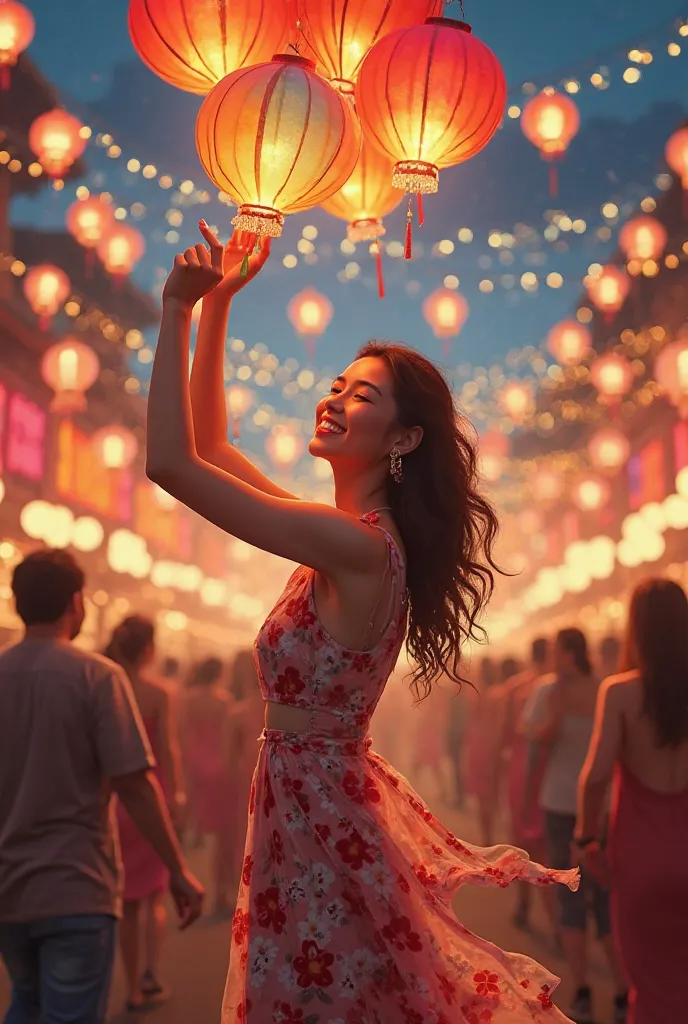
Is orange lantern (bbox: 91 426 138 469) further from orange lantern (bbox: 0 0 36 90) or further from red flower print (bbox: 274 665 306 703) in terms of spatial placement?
red flower print (bbox: 274 665 306 703)

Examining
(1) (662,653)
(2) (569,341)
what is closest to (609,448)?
(2) (569,341)

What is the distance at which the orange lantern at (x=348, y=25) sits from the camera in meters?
3.47

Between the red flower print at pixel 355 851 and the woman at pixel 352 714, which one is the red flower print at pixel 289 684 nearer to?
the woman at pixel 352 714

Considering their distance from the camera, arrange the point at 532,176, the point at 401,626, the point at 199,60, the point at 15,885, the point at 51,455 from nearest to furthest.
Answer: the point at 401,626 → the point at 15,885 → the point at 199,60 → the point at 51,455 → the point at 532,176

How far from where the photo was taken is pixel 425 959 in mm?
2264

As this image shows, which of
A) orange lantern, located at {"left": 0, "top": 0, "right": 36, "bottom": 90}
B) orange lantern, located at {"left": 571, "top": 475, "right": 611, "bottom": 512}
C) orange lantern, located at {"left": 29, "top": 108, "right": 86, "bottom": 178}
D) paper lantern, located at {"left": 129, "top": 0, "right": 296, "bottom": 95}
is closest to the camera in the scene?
paper lantern, located at {"left": 129, "top": 0, "right": 296, "bottom": 95}

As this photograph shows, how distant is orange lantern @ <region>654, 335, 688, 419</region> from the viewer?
11.8 m

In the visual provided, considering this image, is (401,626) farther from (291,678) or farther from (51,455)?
(51,455)

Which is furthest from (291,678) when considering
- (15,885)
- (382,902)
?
(15,885)

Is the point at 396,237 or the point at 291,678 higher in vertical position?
the point at 396,237

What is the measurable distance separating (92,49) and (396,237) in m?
5.47

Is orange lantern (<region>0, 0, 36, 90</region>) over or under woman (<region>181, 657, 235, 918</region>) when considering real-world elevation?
over

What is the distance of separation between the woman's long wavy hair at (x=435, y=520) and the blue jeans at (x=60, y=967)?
4.62 ft

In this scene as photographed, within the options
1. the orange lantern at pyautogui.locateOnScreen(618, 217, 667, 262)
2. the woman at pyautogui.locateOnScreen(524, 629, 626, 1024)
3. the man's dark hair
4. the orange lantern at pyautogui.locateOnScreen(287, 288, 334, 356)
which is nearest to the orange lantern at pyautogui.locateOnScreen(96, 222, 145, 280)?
the orange lantern at pyautogui.locateOnScreen(287, 288, 334, 356)
